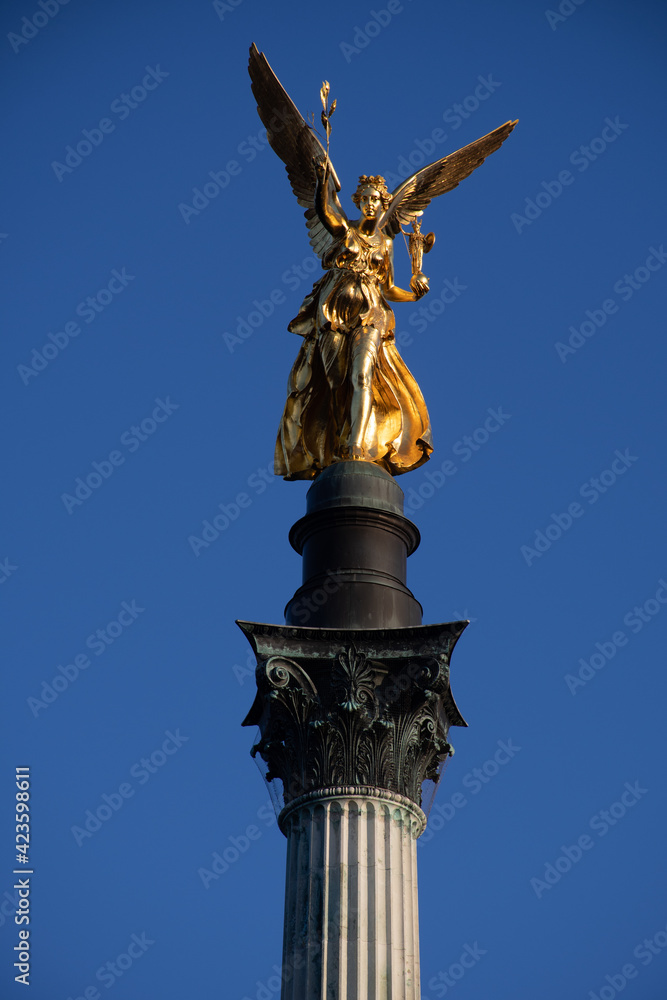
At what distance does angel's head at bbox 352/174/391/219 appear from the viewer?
24.8 m

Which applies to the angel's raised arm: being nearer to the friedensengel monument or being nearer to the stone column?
the friedensengel monument

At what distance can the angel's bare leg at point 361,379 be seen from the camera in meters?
22.5

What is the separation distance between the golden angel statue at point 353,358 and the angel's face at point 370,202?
0.02 meters

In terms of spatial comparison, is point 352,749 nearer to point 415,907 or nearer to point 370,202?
point 415,907

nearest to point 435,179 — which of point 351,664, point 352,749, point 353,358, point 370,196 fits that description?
point 370,196

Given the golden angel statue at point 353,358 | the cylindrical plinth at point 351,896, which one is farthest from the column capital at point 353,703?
the golden angel statue at point 353,358

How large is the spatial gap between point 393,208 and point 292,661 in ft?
31.1

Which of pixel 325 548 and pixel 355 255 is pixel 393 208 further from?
pixel 325 548

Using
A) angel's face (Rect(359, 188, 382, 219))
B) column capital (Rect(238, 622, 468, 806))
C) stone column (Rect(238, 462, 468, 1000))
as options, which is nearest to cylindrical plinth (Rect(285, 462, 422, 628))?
stone column (Rect(238, 462, 468, 1000))

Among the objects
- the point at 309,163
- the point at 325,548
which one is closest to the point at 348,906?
the point at 325,548

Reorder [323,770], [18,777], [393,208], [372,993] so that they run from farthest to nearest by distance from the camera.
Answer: [18,777] < [393,208] < [323,770] < [372,993]

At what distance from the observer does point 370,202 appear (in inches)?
977

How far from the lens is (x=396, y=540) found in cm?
2095

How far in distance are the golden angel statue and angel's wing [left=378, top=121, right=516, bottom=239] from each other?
0.31ft
